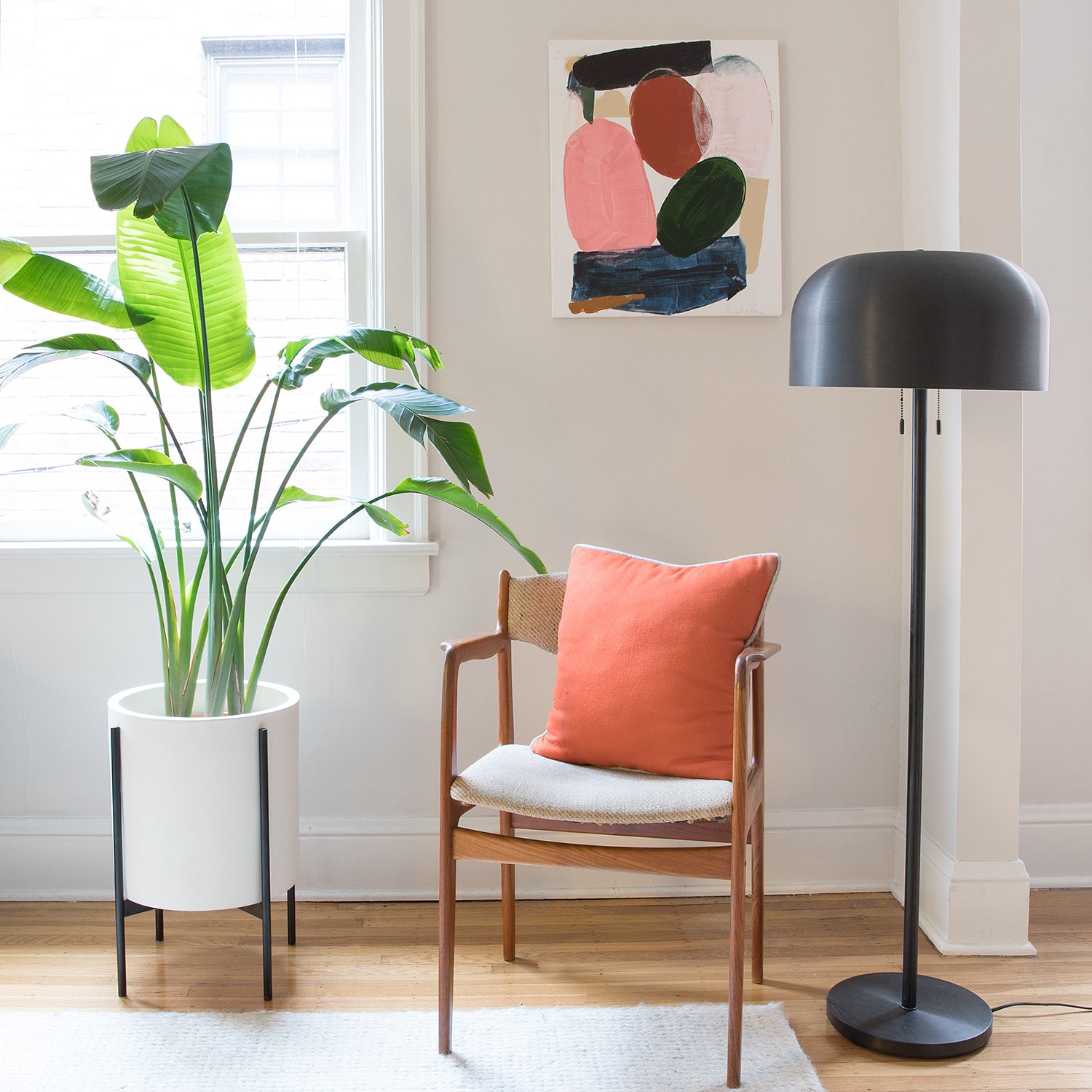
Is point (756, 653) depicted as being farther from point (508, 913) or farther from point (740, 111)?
point (740, 111)

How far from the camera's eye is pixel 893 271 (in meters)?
1.68

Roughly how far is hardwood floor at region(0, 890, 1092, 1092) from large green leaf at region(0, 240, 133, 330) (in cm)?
134

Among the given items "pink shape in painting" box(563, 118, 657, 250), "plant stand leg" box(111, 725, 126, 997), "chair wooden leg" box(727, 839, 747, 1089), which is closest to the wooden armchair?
"chair wooden leg" box(727, 839, 747, 1089)

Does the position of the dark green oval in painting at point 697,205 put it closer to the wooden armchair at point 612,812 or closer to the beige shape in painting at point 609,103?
the beige shape in painting at point 609,103

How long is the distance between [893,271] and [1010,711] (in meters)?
1.07

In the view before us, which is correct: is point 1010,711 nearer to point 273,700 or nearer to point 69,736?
point 273,700

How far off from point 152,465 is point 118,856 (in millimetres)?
844

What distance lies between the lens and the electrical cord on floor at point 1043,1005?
1.99 m

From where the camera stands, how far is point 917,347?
1661mm

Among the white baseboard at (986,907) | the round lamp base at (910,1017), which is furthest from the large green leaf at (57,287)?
the white baseboard at (986,907)

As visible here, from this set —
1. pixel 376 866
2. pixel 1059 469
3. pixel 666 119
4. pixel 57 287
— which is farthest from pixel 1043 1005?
pixel 57 287

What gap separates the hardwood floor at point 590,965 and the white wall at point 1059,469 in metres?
0.22

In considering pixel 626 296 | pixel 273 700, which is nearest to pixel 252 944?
pixel 273 700

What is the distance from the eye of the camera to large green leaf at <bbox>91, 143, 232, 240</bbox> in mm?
1614
